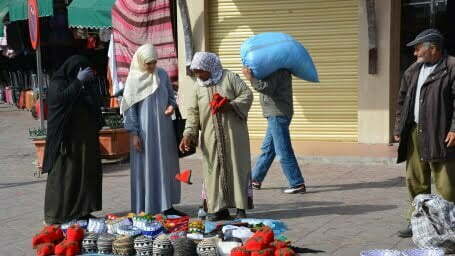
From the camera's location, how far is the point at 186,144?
6648 millimetres

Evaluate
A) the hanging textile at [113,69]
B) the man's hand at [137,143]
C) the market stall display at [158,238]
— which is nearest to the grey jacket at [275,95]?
the man's hand at [137,143]

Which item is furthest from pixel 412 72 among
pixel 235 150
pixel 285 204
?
pixel 285 204

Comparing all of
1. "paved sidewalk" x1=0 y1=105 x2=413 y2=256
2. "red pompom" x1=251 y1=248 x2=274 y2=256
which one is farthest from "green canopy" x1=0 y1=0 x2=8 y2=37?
"red pompom" x1=251 y1=248 x2=274 y2=256

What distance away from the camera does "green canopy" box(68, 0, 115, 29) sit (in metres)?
12.7

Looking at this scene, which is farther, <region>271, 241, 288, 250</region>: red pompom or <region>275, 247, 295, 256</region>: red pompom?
<region>271, 241, 288, 250</region>: red pompom

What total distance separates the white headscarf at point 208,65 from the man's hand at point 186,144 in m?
0.51

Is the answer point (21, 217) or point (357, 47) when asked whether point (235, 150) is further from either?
point (357, 47)

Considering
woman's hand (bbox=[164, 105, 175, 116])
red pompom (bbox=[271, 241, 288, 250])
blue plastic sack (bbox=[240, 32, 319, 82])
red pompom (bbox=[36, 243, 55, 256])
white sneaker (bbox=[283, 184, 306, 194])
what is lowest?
red pompom (bbox=[36, 243, 55, 256])

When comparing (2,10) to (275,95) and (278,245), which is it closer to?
(275,95)

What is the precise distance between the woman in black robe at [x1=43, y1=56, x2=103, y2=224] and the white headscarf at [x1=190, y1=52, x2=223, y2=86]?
103 centimetres

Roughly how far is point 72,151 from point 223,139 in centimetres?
141

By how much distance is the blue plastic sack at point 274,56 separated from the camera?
768cm

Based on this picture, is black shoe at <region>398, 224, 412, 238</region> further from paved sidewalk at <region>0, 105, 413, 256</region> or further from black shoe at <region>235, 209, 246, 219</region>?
black shoe at <region>235, 209, 246, 219</region>

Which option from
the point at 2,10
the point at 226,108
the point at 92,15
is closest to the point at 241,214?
the point at 226,108
